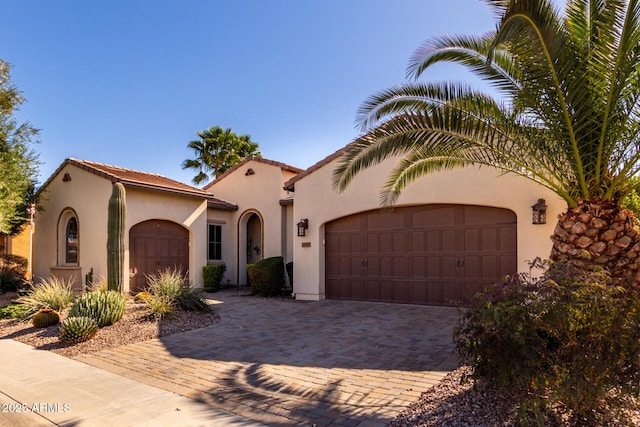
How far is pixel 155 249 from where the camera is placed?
48.2ft

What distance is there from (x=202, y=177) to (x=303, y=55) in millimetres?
14326

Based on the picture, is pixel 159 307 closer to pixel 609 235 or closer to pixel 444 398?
pixel 444 398

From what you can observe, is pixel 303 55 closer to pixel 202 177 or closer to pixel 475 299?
pixel 475 299

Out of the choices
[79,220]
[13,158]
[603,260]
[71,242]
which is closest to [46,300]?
[79,220]

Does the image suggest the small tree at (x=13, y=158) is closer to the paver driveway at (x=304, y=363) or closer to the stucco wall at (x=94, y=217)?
the stucco wall at (x=94, y=217)

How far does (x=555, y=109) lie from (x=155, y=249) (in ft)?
43.4

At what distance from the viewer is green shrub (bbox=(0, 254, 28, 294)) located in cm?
1566

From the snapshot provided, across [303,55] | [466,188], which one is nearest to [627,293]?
[466,188]

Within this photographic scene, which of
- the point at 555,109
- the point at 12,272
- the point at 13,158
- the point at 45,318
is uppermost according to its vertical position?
the point at 13,158

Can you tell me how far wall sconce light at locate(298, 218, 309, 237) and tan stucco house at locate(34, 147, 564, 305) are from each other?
0.12ft

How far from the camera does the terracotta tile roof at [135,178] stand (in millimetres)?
13491

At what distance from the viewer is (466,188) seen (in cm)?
1101

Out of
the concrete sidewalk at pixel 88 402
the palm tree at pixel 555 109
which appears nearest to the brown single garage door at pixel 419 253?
the palm tree at pixel 555 109

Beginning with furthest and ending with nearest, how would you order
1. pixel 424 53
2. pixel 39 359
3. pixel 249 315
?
1. pixel 249 315
2. pixel 39 359
3. pixel 424 53
